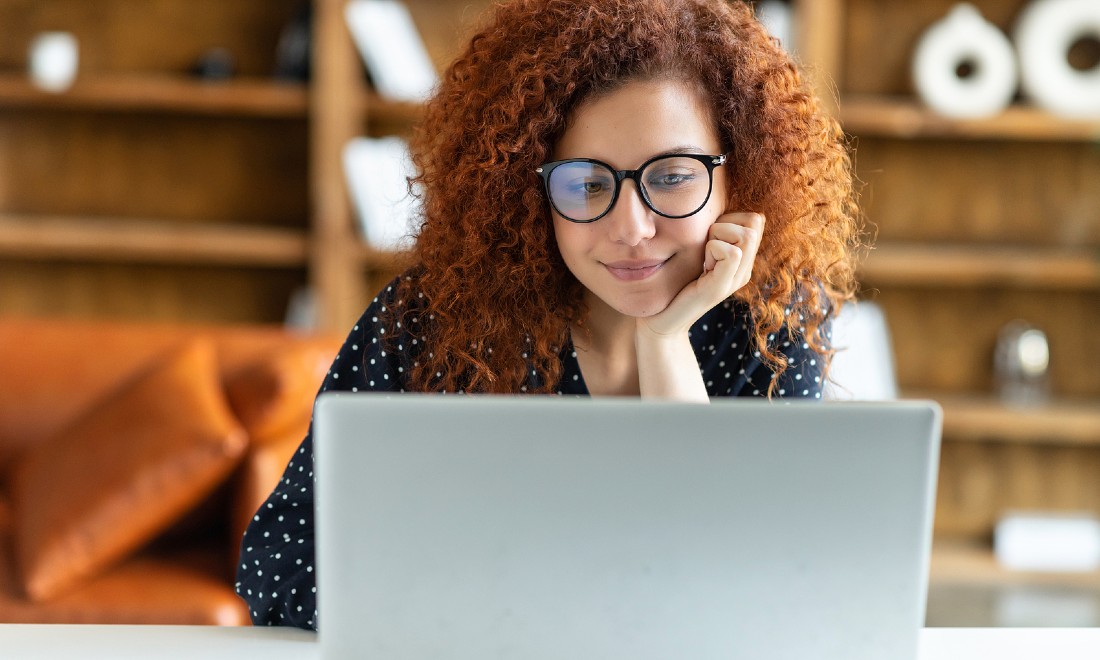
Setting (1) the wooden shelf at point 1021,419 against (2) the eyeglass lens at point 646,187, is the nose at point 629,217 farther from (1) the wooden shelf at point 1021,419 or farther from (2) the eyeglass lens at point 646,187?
(1) the wooden shelf at point 1021,419

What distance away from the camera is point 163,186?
3.10 meters

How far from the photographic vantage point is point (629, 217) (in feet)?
3.59

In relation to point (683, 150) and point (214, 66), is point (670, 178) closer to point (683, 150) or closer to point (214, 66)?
point (683, 150)

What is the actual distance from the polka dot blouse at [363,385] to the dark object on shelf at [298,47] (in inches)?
72.2

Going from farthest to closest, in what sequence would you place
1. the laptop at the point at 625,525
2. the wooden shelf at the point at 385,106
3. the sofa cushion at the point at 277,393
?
the wooden shelf at the point at 385,106
the sofa cushion at the point at 277,393
the laptop at the point at 625,525

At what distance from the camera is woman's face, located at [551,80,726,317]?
1.10 meters

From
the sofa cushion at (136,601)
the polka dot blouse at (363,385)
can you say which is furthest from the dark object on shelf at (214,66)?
the polka dot blouse at (363,385)

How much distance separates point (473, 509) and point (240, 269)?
8.51ft

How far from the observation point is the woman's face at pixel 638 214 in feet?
3.60

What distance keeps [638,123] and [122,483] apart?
1.29 meters

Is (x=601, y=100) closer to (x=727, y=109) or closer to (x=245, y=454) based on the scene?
(x=727, y=109)

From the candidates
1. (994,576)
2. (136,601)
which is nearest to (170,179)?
(136,601)

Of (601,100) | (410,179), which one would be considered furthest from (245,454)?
(601,100)

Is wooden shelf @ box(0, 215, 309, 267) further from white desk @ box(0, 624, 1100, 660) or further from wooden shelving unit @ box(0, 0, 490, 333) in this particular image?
white desk @ box(0, 624, 1100, 660)
